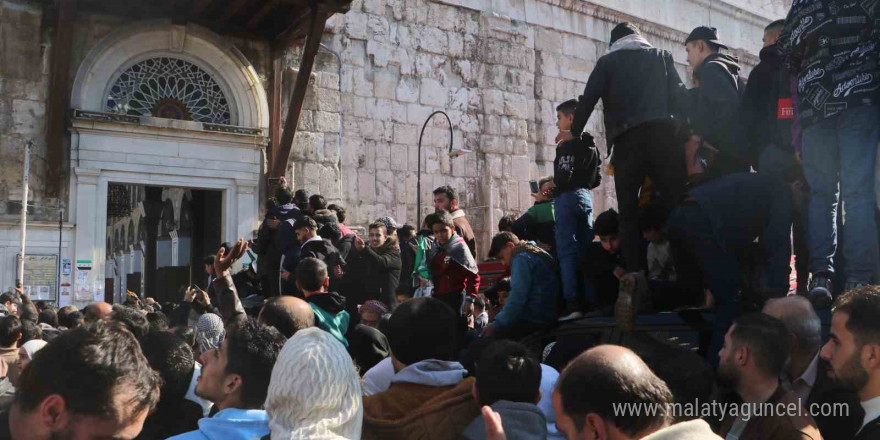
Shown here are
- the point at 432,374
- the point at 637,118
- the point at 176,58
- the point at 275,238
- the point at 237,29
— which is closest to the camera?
the point at 432,374

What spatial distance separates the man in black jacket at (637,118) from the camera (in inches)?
199

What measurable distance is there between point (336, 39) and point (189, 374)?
1109cm

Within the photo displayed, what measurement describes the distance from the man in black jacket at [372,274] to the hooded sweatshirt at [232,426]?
5.12 meters

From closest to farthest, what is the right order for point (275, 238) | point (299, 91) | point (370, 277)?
point (370, 277)
point (275, 238)
point (299, 91)

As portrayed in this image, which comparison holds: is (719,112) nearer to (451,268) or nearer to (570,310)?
(570,310)

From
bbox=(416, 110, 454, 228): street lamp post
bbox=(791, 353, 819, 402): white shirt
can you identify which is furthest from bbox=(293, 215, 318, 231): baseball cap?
bbox=(416, 110, 454, 228): street lamp post

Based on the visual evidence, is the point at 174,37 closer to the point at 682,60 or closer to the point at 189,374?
the point at 189,374

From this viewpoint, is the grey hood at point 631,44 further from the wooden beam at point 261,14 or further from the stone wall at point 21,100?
the stone wall at point 21,100

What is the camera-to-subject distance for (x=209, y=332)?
4.88 metres

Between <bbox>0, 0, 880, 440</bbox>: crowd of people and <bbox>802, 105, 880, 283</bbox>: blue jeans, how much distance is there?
11 mm

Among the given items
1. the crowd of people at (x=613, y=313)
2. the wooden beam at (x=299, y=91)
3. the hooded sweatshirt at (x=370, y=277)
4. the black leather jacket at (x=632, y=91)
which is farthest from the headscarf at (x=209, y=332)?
the wooden beam at (x=299, y=91)

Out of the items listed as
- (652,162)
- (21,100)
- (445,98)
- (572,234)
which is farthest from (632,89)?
(445,98)

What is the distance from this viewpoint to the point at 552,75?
16078 millimetres

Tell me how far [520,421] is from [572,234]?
277cm
